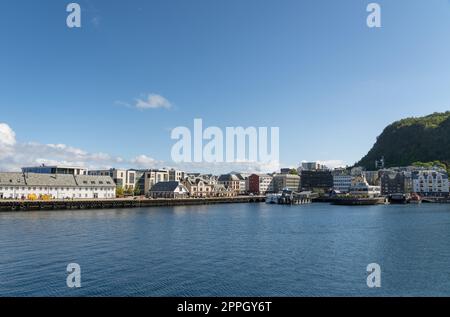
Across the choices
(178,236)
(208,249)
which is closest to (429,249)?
(208,249)

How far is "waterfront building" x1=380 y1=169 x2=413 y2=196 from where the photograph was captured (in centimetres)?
15812

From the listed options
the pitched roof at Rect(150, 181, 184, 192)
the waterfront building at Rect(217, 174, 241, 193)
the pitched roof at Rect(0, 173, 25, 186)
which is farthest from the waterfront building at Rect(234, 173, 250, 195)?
the pitched roof at Rect(0, 173, 25, 186)

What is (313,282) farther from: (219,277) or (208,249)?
(208,249)

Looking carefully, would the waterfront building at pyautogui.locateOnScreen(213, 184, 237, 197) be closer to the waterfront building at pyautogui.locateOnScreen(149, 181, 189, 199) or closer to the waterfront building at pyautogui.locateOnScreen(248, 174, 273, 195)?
the waterfront building at pyautogui.locateOnScreen(248, 174, 273, 195)

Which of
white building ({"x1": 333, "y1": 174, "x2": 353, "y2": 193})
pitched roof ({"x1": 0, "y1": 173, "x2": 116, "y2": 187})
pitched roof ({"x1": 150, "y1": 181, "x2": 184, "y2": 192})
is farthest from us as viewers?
white building ({"x1": 333, "y1": 174, "x2": 353, "y2": 193})

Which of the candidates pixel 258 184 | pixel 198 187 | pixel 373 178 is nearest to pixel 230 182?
pixel 258 184

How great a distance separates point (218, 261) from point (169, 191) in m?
96.2

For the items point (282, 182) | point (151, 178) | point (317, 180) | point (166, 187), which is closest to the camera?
point (166, 187)

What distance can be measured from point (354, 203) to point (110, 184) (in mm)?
78373

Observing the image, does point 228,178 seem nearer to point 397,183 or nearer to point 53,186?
point 397,183

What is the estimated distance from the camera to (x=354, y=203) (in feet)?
409

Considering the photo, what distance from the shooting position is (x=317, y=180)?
19612cm

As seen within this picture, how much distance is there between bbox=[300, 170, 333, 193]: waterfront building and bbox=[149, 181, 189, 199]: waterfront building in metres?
88.9
